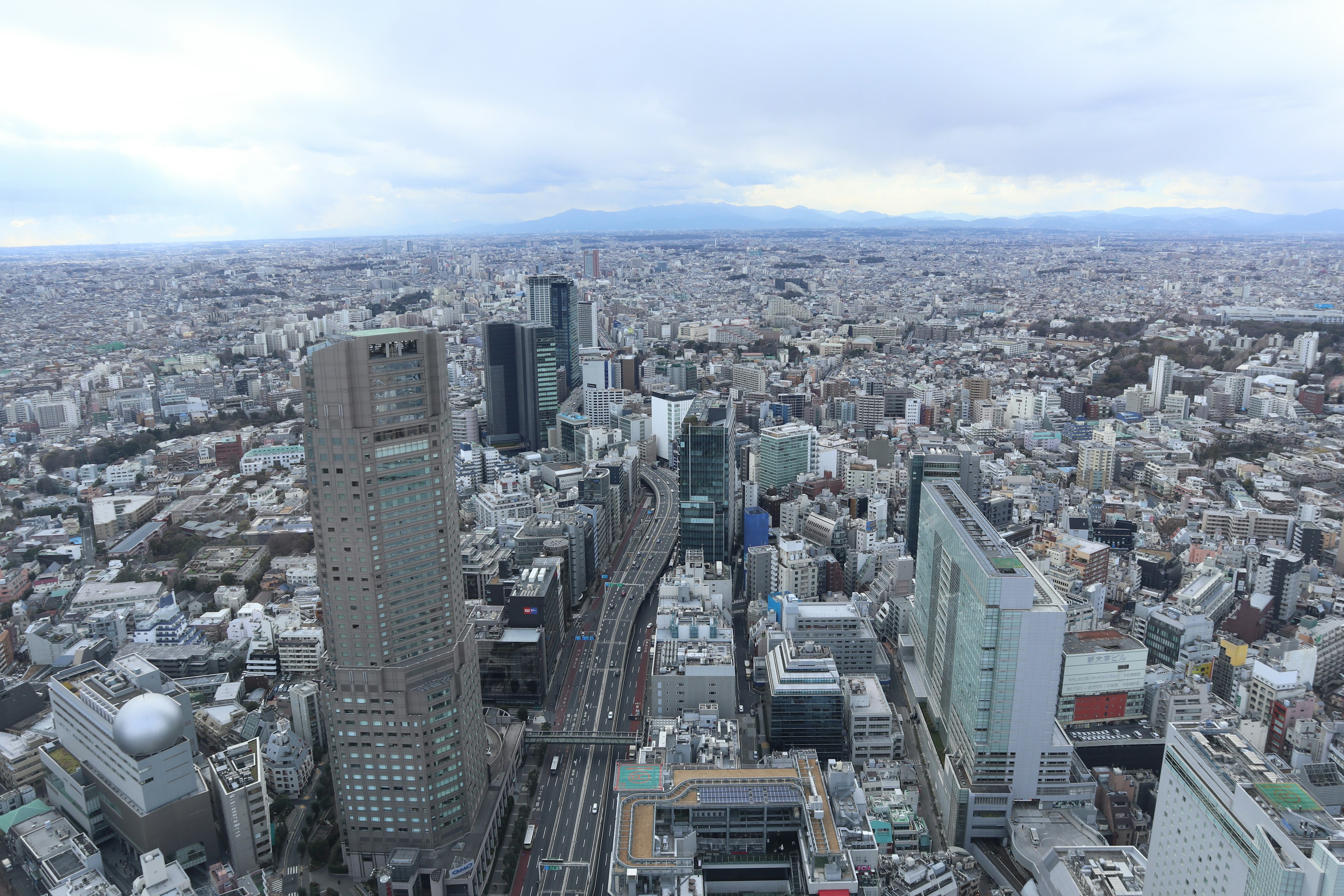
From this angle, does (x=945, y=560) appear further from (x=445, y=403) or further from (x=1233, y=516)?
(x=1233, y=516)

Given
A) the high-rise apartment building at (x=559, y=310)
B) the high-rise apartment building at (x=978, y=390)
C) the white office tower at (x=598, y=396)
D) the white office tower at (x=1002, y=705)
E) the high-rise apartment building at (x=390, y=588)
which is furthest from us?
the high-rise apartment building at (x=559, y=310)

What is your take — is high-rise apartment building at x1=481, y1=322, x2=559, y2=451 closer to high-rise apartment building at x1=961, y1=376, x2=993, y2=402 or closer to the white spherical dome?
high-rise apartment building at x1=961, y1=376, x2=993, y2=402

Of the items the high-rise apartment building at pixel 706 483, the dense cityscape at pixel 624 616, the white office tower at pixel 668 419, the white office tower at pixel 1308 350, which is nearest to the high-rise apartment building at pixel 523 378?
the dense cityscape at pixel 624 616

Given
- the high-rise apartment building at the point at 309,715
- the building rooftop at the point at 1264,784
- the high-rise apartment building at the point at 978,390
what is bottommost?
the high-rise apartment building at the point at 309,715

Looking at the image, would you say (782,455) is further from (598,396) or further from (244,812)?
(244,812)

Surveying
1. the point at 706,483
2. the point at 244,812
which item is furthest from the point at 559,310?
the point at 244,812

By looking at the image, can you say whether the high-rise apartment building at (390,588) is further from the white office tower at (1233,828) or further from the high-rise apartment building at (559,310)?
the high-rise apartment building at (559,310)

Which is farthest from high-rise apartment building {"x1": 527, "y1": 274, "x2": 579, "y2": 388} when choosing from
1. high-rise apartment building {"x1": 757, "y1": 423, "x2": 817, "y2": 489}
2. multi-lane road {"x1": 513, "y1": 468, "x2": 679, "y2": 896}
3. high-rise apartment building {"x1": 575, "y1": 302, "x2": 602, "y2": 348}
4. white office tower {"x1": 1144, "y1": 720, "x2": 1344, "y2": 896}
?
white office tower {"x1": 1144, "y1": 720, "x2": 1344, "y2": 896}
